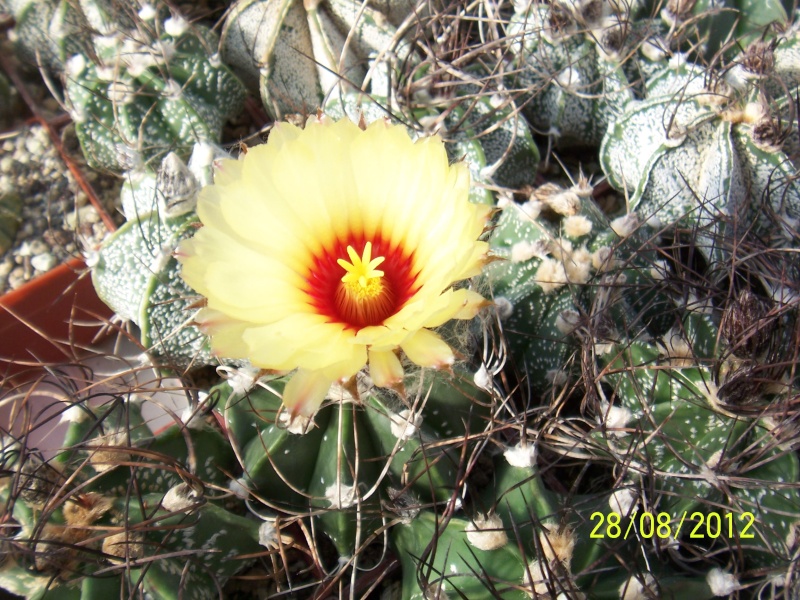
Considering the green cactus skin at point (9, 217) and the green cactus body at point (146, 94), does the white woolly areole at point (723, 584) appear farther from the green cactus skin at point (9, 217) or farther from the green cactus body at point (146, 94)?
the green cactus skin at point (9, 217)

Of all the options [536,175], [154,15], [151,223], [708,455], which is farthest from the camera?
[536,175]

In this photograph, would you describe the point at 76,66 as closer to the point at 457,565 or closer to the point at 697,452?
the point at 457,565

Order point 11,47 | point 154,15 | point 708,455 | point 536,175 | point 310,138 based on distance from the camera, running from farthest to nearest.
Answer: point 11,47
point 536,175
point 154,15
point 708,455
point 310,138

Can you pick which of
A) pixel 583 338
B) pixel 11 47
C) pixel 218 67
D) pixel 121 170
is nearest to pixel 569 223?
pixel 583 338

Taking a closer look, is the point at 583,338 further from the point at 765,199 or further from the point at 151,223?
the point at 151,223

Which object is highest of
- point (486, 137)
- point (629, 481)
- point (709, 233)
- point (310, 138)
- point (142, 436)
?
point (310, 138)

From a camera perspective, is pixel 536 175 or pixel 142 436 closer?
pixel 142 436

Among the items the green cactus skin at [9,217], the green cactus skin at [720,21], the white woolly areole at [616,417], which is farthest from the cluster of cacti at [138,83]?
the green cactus skin at [720,21]

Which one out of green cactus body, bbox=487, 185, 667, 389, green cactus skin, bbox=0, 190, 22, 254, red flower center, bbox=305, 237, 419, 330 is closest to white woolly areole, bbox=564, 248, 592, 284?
green cactus body, bbox=487, 185, 667, 389
